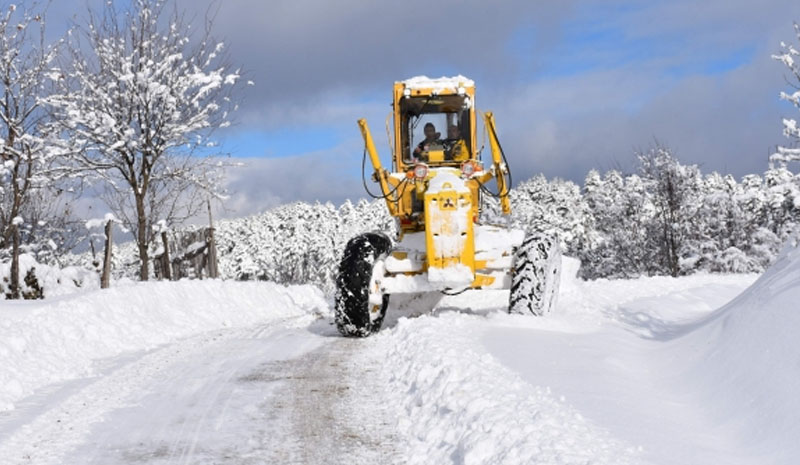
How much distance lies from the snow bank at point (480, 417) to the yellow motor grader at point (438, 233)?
7.10 feet

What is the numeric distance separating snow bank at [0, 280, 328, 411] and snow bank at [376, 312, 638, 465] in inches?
144

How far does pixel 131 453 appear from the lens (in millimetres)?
4887

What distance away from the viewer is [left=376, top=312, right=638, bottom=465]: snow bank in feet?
13.3

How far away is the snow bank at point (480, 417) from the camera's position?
4.05 meters

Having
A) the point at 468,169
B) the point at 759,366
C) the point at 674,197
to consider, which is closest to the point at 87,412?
the point at 759,366

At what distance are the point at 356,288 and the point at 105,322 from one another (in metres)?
3.72

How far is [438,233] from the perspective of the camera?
9555 millimetres

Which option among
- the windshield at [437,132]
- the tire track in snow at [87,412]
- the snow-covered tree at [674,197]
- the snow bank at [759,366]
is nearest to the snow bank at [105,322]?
the tire track in snow at [87,412]

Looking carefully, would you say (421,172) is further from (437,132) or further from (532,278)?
(532,278)

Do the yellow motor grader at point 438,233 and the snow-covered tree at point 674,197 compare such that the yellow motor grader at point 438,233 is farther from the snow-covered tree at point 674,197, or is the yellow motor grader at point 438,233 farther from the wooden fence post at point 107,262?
the snow-covered tree at point 674,197

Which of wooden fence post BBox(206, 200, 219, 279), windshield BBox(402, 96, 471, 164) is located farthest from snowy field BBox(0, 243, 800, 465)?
wooden fence post BBox(206, 200, 219, 279)

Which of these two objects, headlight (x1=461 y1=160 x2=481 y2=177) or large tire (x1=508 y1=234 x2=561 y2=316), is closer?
large tire (x1=508 y1=234 x2=561 y2=316)

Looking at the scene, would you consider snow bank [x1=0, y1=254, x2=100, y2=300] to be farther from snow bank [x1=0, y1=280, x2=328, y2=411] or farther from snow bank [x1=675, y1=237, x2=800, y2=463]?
snow bank [x1=675, y1=237, x2=800, y2=463]

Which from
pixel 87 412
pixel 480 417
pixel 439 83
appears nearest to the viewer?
pixel 480 417
